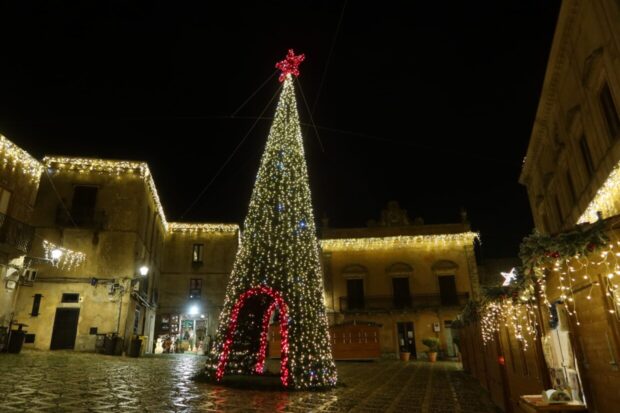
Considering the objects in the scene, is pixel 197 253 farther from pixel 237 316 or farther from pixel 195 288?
pixel 237 316

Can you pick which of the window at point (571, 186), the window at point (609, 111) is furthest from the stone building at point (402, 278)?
the window at point (609, 111)

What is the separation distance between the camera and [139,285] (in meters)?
18.8

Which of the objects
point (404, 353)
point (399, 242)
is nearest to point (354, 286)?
point (399, 242)

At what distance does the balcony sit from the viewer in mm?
17812

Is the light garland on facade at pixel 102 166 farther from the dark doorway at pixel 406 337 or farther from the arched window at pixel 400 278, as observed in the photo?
the dark doorway at pixel 406 337

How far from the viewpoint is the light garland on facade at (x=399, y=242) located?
89.9 ft

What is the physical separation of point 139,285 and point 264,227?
1229 cm

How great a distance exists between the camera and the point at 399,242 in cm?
2794

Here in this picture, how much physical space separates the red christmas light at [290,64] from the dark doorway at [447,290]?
2074cm

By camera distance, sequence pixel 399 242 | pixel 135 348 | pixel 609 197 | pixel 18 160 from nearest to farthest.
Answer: pixel 609 197 → pixel 18 160 → pixel 135 348 → pixel 399 242

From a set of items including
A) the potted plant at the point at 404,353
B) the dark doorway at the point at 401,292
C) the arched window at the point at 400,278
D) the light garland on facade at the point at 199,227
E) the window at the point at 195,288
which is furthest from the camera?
the arched window at the point at 400,278

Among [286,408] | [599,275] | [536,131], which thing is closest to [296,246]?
[286,408]

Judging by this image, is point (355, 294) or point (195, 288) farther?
point (355, 294)

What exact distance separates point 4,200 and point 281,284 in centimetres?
1205
